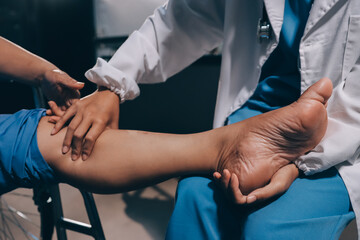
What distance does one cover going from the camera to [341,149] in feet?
1.46

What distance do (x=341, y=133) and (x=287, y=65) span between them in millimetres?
228

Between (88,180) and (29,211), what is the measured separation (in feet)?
3.21

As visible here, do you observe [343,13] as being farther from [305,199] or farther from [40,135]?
[40,135]

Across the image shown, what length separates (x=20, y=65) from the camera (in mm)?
660

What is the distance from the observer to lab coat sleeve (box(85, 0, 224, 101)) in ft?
2.47

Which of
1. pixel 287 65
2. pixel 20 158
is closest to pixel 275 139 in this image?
pixel 287 65

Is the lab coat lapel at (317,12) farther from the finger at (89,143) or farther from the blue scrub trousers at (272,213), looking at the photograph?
the finger at (89,143)

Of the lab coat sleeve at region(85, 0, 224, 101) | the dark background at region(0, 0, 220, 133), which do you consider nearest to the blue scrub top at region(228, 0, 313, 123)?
the lab coat sleeve at region(85, 0, 224, 101)

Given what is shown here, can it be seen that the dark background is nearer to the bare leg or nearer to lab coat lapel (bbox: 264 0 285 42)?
lab coat lapel (bbox: 264 0 285 42)

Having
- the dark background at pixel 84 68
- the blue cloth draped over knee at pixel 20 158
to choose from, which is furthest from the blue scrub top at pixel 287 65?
the dark background at pixel 84 68

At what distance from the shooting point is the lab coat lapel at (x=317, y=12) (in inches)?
21.0

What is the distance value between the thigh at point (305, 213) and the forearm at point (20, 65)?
0.62 m

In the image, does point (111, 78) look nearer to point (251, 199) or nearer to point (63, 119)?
point (63, 119)

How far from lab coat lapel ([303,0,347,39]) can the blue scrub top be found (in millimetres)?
49
